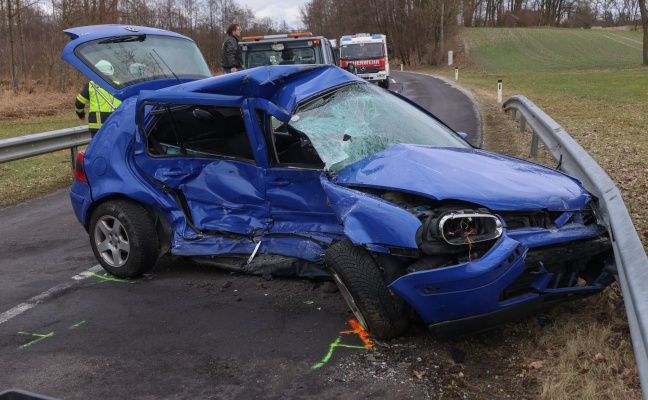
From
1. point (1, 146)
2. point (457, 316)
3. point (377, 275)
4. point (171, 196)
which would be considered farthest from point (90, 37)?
point (457, 316)

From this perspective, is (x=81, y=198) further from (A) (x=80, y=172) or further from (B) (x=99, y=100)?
(B) (x=99, y=100)

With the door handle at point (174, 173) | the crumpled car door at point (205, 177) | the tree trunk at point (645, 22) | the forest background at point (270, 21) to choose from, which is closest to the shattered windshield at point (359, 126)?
the crumpled car door at point (205, 177)

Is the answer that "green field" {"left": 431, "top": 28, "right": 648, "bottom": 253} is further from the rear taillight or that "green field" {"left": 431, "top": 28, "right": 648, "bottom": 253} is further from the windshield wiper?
the windshield wiper

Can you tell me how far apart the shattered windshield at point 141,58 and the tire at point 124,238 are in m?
2.73

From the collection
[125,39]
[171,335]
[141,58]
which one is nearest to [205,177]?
[171,335]

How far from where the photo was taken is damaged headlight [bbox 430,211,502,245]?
3.85 m

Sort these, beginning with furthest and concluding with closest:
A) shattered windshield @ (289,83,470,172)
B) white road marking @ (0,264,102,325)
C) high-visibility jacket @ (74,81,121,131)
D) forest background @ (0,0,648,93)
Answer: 1. forest background @ (0,0,648,93)
2. high-visibility jacket @ (74,81,121,131)
3. white road marking @ (0,264,102,325)
4. shattered windshield @ (289,83,470,172)

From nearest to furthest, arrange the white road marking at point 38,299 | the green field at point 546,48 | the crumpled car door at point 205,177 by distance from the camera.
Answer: the white road marking at point 38,299 < the crumpled car door at point 205,177 < the green field at point 546,48

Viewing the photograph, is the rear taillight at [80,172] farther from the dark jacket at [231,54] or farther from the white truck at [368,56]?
the white truck at [368,56]

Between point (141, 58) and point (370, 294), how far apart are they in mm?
5897

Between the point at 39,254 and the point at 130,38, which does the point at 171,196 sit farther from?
the point at 130,38

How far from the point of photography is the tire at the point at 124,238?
5637 mm

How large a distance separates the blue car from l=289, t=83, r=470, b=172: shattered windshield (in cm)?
2

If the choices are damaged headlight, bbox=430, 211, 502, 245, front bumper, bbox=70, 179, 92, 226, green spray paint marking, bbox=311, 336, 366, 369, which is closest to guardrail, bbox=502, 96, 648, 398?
damaged headlight, bbox=430, 211, 502, 245
